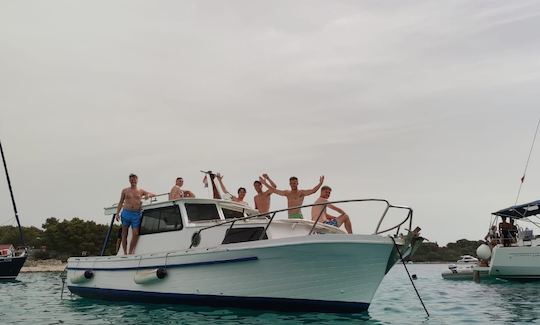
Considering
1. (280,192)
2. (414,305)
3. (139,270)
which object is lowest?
(414,305)

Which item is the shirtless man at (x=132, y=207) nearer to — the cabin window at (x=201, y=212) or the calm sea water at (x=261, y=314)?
the cabin window at (x=201, y=212)

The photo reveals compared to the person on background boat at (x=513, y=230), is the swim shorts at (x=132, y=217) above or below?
above

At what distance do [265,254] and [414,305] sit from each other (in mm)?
6030

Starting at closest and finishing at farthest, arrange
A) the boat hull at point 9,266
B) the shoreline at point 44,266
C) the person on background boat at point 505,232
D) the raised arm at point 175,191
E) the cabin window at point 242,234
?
the cabin window at point 242,234, the raised arm at point 175,191, the person on background boat at point 505,232, the boat hull at point 9,266, the shoreline at point 44,266

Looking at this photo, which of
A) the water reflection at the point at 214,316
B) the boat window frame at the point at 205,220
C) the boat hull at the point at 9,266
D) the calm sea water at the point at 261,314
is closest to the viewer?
the water reflection at the point at 214,316

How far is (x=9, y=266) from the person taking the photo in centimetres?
3738

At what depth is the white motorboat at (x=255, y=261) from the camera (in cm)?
1072

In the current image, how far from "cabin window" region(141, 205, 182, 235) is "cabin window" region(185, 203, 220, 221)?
283mm

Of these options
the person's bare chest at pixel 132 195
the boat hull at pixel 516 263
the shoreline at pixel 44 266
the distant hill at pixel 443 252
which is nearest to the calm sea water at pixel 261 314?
the person's bare chest at pixel 132 195

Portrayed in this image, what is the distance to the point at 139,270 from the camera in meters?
13.2

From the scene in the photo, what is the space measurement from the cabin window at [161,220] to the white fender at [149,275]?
119 cm

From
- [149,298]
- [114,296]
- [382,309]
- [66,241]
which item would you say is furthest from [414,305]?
[66,241]

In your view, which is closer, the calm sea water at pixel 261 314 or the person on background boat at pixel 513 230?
the calm sea water at pixel 261 314

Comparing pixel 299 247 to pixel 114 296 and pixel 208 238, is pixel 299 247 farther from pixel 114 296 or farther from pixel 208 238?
pixel 114 296
